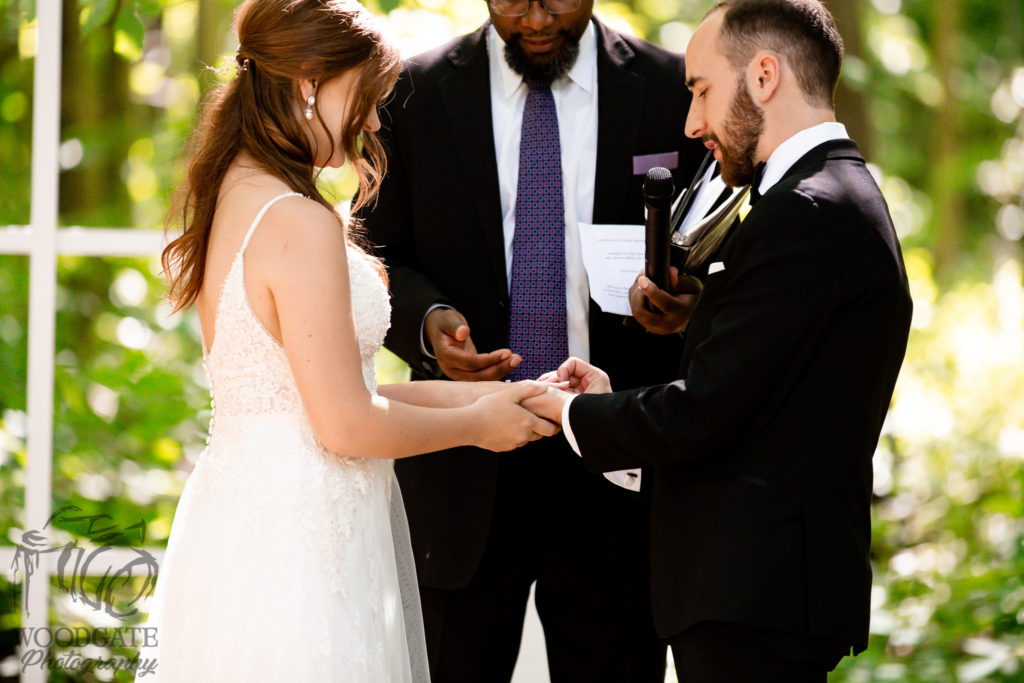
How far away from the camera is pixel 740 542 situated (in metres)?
1.92

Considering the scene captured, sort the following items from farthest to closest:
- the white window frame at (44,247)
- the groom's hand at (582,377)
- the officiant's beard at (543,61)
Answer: the white window frame at (44,247)
the officiant's beard at (543,61)
the groom's hand at (582,377)

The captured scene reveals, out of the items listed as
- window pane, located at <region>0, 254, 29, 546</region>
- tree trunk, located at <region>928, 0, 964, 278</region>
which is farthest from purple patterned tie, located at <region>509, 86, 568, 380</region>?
tree trunk, located at <region>928, 0, 964, 278</region>

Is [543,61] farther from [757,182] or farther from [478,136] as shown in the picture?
[757,182]

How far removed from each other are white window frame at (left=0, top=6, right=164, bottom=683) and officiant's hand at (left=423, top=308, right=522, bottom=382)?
4.71 ft

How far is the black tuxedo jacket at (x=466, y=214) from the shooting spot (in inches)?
103

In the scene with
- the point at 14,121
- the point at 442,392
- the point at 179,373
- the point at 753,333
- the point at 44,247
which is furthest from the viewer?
the point at 14,121

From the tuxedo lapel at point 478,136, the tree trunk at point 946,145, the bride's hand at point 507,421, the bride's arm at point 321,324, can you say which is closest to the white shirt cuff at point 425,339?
the tuxedo lapel at point 478,136

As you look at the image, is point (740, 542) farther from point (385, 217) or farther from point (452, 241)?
point (385, 217)

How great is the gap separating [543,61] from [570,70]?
8cm

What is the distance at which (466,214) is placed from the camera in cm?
268

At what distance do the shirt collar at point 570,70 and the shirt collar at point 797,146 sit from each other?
0.80 meters

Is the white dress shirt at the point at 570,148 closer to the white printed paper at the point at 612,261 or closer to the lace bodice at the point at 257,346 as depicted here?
the white printed paper at the point at 612,261

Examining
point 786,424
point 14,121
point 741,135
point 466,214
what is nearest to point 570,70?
point 466,214

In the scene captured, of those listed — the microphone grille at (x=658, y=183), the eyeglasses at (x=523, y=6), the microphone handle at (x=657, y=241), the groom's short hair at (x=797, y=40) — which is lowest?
the microphone handle at (x=657, y=241)
